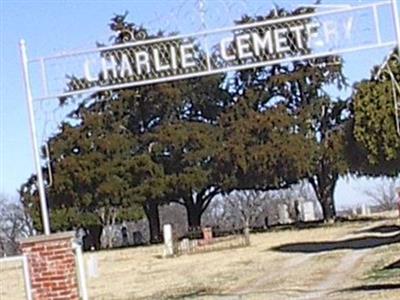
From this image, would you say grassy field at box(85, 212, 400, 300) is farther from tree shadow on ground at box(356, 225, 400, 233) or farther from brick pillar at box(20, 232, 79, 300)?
brick pillar at box(20, 232, 79, 300)

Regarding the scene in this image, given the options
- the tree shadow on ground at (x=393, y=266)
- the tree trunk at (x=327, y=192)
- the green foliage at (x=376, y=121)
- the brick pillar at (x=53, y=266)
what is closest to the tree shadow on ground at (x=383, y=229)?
the green foliage at (x=376, y=121)

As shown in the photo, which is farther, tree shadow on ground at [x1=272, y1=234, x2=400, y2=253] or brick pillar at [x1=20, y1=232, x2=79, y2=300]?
tree shadow on ground at [x1=272, y1=234, x2=400, y2=253]

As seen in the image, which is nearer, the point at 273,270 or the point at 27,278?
the point at 27,278

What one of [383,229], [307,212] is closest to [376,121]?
[383,229]

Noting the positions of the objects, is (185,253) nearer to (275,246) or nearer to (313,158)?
(275,246)

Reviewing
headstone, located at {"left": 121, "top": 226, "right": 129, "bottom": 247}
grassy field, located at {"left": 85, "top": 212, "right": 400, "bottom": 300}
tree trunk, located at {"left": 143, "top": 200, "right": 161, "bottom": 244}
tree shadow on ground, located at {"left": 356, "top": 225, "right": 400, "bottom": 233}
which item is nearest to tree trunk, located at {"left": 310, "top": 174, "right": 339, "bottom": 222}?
grassy field, located at {"left": 85, "top": 212, "right": 400, "bottom": 300}

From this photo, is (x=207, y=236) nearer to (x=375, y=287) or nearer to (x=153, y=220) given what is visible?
(x=153, y=220)

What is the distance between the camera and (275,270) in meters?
29.1

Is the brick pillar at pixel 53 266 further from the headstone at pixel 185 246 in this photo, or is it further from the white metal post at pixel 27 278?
the headstone at pixel 185 246

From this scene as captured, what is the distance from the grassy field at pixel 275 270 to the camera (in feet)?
70.4

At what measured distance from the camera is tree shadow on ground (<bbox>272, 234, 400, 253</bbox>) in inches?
1388

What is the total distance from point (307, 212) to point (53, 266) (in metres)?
49.3

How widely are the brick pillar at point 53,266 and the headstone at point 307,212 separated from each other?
4708 centimetres

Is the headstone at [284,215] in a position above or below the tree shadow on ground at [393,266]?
above
